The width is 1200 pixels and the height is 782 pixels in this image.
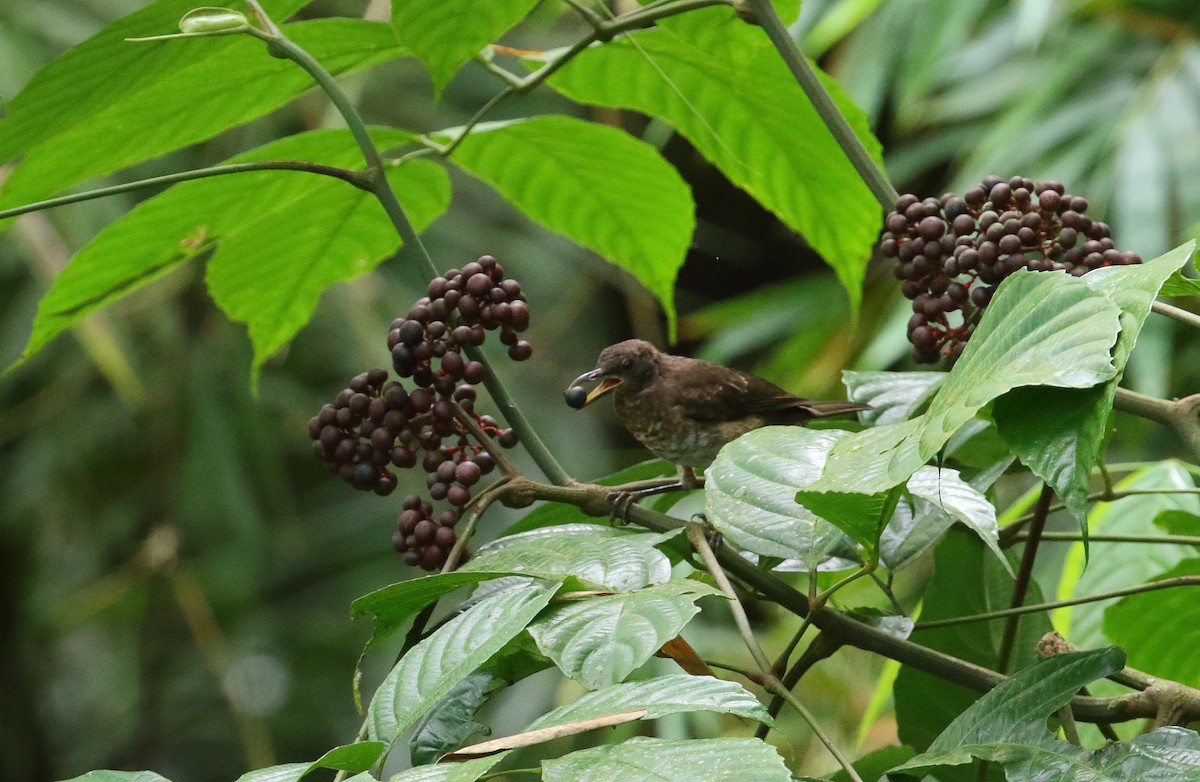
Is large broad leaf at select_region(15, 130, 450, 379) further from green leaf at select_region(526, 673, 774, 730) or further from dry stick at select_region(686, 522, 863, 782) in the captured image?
green leaf at select_region(526, 673, 774, 730)

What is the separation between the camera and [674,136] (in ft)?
20.4

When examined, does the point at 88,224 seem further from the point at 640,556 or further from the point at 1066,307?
the point at 1066,307

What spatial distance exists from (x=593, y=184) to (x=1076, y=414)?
100cm

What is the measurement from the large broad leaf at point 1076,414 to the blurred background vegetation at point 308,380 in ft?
10.4

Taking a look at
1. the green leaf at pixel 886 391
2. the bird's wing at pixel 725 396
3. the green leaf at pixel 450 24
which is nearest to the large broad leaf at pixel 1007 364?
the green leaf at pixel 886 391

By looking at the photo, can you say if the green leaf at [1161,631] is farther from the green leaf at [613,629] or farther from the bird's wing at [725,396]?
the bird's wing at [725,396]

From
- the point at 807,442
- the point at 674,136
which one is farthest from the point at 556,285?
the point at 807,442

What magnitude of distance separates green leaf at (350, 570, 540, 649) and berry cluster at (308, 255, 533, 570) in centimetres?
24

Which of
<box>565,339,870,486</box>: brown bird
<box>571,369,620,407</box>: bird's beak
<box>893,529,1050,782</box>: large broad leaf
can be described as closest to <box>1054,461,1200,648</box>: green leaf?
<box>893,529,1050,782</box>: large broad leaf

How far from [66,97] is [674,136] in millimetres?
5069

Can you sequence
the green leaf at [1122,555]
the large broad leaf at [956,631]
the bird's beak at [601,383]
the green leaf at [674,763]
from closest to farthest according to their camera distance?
the green leaf at [674,763]
the large broad leaf at [956,631]
the green leaf at [1122,555]
the bird's beak at [601,383]

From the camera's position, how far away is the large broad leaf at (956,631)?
4.42ft

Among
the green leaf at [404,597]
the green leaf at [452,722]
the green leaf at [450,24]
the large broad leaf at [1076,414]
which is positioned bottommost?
the green leaf at [452,722]

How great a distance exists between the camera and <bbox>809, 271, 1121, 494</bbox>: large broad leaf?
0.74 metres
